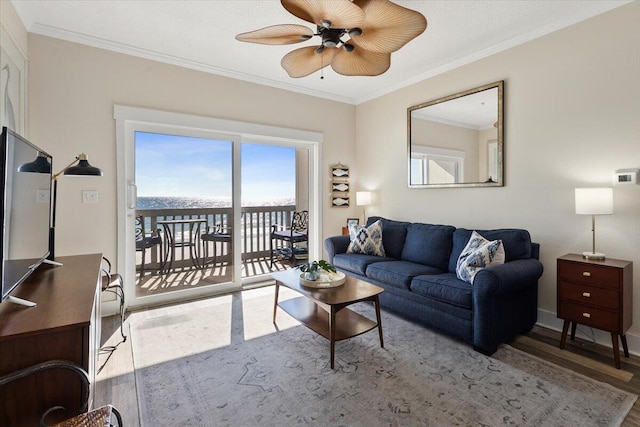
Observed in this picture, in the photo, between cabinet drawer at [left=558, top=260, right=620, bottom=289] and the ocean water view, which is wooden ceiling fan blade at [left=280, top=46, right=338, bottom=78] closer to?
the ocean water view

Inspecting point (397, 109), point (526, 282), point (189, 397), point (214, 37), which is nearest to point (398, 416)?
point (189, 397)

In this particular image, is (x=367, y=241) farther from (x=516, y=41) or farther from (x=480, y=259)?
(x=516, y=41)

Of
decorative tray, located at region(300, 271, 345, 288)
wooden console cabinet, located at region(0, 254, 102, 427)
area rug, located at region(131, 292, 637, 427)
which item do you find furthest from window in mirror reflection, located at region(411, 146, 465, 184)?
wooden console cabinet, located at region(0, 254, 102, 427)

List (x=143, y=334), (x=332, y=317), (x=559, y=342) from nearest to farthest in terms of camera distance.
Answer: (x=332, y=317) → (x=559, y=342) → (x=143, y=334)

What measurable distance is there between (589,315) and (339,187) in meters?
3.40

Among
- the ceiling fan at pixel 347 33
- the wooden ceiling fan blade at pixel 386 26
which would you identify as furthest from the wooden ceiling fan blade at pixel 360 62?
the wooden ceiling fan blade at pixel 386 26

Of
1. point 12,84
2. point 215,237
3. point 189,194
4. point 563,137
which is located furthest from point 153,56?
point 563,137

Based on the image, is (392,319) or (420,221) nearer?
(392,319)

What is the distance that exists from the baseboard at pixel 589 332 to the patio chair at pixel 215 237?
356cm

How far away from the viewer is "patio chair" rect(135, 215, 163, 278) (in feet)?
11.8

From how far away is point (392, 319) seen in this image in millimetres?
3193

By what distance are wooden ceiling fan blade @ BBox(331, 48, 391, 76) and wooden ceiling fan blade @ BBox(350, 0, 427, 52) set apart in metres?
0.13

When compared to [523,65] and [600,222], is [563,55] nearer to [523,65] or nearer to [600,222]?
[523,65]

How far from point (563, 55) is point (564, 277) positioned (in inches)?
77.4
